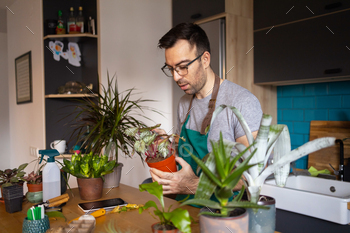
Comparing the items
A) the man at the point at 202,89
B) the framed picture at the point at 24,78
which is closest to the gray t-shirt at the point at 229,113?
the man at the point at 202,89

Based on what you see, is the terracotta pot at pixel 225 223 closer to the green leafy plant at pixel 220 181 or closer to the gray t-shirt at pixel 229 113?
the green leafy plant at pixel 220 181

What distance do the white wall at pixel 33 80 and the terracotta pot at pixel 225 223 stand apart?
279cm

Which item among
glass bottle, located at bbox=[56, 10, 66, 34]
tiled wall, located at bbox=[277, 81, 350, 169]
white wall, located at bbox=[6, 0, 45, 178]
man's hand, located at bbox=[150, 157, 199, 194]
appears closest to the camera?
man's hand, located at bbox=[150, 157, 199, 194]

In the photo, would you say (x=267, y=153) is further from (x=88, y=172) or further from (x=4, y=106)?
(x=4, y=106)

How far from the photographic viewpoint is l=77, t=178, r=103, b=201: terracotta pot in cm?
142

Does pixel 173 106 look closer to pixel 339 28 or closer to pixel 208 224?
pixel 339 28

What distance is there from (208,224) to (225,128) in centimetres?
86

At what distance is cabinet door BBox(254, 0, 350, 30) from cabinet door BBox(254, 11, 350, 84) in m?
0.05

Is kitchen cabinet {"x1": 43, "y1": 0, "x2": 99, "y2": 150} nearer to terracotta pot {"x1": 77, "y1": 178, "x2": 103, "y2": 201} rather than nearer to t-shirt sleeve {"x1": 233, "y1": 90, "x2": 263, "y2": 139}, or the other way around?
terracotta pot {"x1": 77, "y1": 178, "x2": 103, "y2": 201}

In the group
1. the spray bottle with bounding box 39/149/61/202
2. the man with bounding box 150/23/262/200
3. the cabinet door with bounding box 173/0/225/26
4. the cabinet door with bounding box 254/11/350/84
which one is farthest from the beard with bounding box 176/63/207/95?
the cabinet door with bounding box 173/0/225/26

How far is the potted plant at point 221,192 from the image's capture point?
0.70 m

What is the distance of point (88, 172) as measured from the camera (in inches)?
56.5

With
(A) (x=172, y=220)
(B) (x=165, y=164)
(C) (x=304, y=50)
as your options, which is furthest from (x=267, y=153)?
(C) (x=304, y=50)

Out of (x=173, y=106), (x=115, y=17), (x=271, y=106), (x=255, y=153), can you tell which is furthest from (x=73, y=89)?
(x=255, y=153)
